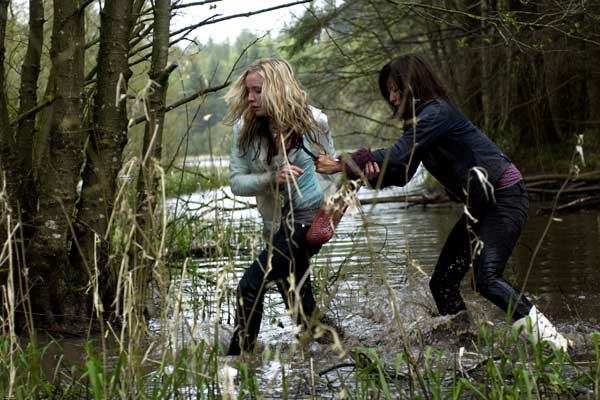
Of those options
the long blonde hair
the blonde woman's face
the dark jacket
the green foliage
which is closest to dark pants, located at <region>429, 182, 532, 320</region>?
the dark jacket

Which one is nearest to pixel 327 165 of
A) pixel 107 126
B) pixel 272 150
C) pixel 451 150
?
pixel 272 150

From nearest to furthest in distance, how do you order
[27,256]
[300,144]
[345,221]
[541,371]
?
[541,371] → [300,144] → [27,256] → [345,221]

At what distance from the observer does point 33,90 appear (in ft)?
25.9

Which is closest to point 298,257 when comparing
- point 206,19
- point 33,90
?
point 206,19

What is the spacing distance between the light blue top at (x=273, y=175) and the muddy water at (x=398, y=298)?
0.35 metres

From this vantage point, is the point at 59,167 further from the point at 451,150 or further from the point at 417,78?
the point at 451,150

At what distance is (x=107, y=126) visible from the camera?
7246 mm

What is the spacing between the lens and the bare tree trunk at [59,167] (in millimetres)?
7004

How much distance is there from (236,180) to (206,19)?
2206 mm

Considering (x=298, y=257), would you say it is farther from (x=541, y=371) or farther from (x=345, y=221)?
(x=345, y=221)

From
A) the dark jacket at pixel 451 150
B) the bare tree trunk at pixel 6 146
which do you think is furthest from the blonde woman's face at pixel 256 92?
the bare tree trunk at pixel 6 146

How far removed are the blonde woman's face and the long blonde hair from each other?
1.1 inches

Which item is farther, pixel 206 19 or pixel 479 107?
pixel 479 107

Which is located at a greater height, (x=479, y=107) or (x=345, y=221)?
(x=479, y=107)
